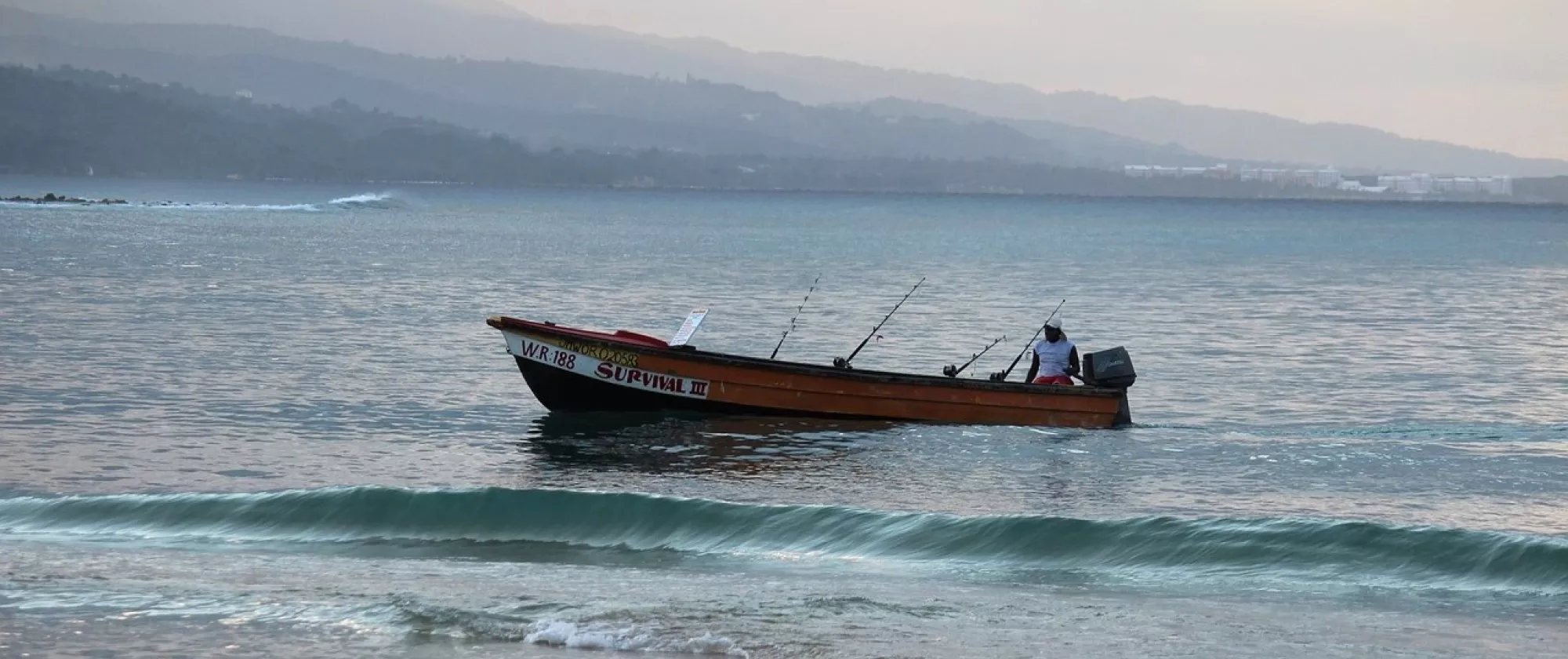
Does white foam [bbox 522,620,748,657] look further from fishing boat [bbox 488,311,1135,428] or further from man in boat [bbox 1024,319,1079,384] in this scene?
man in boat [bbox 1024,319,1079,384]

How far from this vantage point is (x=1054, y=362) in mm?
22906

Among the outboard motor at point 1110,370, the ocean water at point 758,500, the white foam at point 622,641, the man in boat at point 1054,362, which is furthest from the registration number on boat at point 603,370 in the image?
the white foam at point 622,641

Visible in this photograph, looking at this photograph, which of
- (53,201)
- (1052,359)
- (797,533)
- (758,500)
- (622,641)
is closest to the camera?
(622,641)

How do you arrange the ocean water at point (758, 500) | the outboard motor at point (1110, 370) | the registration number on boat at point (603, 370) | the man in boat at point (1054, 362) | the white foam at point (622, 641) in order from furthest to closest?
the man in boat at point (1054, 362) < the outboard motor at point (1110, 370) < the registration number on boat at point (603, 370) < the ocean water at point (758, 500) < the white foam at point (622, 641)

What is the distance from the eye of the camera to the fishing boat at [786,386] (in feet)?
73.3

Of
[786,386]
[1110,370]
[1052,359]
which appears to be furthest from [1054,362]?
[786,386]

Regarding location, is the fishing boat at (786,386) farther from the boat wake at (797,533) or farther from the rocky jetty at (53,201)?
the rocky jetty at (53,201)

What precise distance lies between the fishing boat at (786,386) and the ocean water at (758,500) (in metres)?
0.31

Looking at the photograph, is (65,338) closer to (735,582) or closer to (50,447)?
(50,447)

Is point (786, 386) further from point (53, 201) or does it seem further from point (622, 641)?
point (53, 201)

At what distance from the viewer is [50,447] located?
20.3 m

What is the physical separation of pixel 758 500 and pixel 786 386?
183 inches

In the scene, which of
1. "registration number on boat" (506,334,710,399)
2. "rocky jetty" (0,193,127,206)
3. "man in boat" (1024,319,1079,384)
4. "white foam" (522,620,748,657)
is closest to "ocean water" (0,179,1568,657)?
"white foam" (522,620,748,657)

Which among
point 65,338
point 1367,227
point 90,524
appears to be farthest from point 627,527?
point 1367,227
